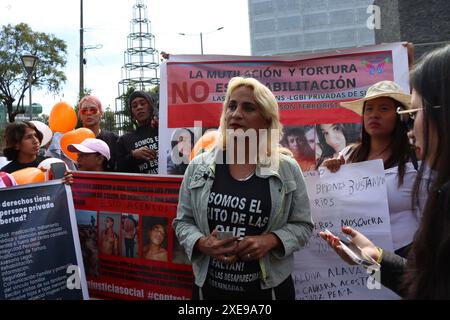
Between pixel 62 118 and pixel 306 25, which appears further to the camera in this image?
pixel 306 25

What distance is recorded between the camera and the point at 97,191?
9.18 feet

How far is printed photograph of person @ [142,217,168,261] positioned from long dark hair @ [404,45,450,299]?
1698 mm

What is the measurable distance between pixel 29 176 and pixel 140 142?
98cm

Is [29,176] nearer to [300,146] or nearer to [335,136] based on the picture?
[300,146]

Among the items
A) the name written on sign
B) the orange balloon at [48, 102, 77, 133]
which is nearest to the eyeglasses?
the orange balloon at [48, 102, 77, 133]

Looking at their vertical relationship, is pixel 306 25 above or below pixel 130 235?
above

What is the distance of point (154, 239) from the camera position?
2.62 m

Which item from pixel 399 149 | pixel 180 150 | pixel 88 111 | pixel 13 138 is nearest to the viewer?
pixel 399 149

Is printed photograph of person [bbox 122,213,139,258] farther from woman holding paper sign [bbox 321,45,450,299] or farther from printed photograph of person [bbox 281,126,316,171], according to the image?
woman holding paper sign [bbox 321,45,450,299]

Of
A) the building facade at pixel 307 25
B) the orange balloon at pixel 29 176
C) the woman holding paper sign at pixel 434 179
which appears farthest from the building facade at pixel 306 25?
the woman holding paper sign at pixel 434 179

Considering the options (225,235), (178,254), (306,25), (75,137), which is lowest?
(178,254)

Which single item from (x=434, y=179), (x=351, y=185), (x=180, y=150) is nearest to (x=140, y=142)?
(x=180, y=150)

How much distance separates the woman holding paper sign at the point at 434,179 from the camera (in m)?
1.07
